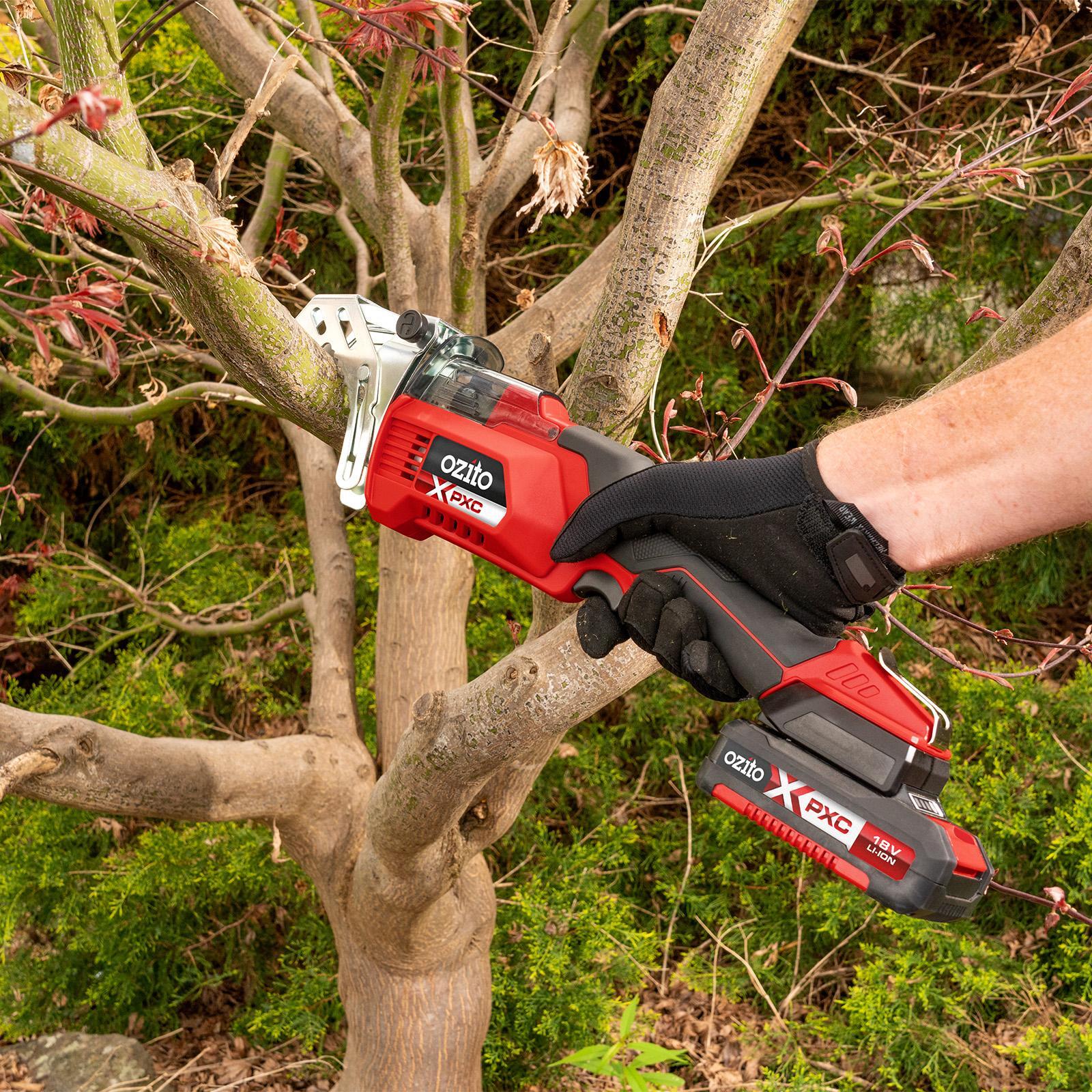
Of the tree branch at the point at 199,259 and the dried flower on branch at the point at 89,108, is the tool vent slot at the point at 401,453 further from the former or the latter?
the dried flower on branch at the point at 89,108

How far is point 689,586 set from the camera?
4.66ft

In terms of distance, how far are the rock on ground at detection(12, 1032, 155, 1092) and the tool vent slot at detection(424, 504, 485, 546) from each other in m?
2.31

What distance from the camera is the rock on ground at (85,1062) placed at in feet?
10.0

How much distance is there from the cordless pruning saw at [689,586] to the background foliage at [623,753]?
1746mm

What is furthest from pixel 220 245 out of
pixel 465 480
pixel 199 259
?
pixel 465 480

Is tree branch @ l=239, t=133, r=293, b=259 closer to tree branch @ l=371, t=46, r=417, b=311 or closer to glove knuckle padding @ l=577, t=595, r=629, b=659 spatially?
tree branch @ l=371, t=46, r=417, b=311

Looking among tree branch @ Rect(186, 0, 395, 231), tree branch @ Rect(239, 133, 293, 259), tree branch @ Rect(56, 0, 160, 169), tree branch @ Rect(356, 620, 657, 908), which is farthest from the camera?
→ tree branch @ Rect(239, 133, 293, 259)

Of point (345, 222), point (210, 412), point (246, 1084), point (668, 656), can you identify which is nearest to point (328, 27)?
point (345, 222)

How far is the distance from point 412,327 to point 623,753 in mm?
2564

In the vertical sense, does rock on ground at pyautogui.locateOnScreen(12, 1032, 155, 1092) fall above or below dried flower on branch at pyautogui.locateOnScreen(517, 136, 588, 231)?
below

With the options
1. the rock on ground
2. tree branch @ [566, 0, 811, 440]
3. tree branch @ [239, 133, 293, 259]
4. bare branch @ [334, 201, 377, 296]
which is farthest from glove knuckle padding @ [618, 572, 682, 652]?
the rock on ground

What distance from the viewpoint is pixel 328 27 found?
3582 millimetres

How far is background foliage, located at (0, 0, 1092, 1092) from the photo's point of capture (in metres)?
3.04

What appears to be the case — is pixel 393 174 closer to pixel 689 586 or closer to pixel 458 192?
pixel 458 192
